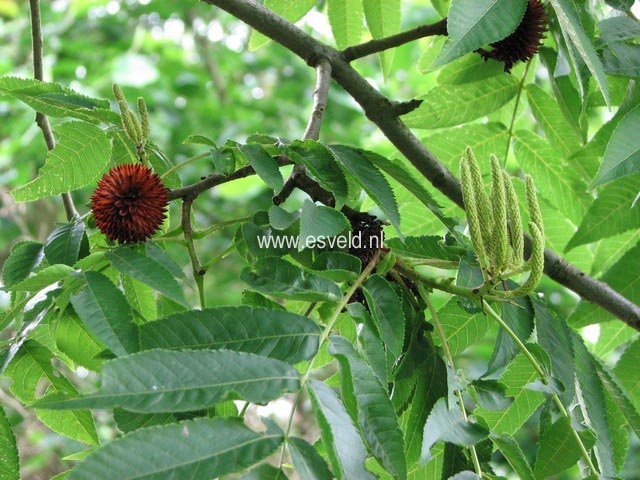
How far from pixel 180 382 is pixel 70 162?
520mm

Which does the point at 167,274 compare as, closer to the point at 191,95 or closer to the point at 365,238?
the point at 365,238

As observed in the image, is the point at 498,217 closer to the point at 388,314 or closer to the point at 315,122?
the point at 388,314

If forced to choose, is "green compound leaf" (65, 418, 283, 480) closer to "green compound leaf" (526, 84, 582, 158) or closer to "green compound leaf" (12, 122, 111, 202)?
"green compound leaf" (12, 122, 111, 202)

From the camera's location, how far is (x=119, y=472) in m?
0.53

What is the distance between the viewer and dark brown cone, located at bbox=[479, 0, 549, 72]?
117cm

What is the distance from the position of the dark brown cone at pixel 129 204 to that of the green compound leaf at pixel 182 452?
1.08 ft

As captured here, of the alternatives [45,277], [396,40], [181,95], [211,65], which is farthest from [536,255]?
[211,65]

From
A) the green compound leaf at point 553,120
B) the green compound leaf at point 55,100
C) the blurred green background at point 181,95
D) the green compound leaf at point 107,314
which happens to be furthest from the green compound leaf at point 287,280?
the blurred green background at point 181,95

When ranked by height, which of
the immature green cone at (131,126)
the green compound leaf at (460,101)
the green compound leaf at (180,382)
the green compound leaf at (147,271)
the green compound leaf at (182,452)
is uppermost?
the green compound leaf at (460,101)

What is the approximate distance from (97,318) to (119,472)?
0.65 ft

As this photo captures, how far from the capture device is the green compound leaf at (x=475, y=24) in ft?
2.66

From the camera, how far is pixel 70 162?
1.01 metres

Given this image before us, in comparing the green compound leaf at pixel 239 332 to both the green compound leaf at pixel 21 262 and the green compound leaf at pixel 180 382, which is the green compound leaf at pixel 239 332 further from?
the green compound leaf at pixel 21 262

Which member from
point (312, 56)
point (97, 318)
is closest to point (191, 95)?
point (312, 56)
